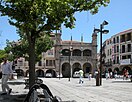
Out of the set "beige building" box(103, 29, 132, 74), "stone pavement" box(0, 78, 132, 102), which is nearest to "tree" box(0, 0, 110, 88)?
"stone pavement" box(0, 78, 132, 102)

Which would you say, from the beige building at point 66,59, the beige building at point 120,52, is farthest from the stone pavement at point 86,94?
the beige building at point 66,59

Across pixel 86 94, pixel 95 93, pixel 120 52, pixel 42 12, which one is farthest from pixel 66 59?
pixel 42 12

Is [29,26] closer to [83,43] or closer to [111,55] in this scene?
[83,43]

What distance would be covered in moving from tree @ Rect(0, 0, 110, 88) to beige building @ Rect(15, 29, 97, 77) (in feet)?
261

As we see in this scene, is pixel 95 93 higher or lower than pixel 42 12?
lower

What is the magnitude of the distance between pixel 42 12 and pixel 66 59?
8134 centimetres

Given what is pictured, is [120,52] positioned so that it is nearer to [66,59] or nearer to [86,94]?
[66,59]

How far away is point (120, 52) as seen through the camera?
96.8m

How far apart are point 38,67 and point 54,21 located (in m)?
82.5

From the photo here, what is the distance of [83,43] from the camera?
96.2 m

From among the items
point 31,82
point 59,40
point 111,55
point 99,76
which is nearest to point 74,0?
point 31,82

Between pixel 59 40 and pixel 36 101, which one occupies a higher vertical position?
pixel 59 40

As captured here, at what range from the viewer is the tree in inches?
488

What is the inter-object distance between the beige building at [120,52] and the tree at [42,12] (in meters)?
76.0
